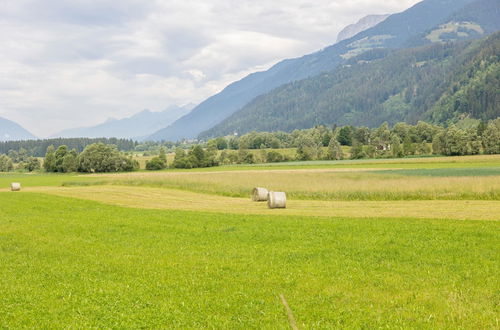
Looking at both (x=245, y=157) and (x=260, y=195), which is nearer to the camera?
(x=260, y=195)

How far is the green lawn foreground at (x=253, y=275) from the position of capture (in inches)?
407

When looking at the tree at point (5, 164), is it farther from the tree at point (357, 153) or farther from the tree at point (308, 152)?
the tree at point (357, 153)

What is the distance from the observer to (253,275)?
13.7 m

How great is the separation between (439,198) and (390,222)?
18001mm

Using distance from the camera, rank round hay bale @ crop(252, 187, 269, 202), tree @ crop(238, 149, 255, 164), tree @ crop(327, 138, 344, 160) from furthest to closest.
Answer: tree @ crop(238, 149, 255, 164) → tree @ crop(327, 138, 344, 160) → round hay bale @ crop(252, 187, 269, 202)

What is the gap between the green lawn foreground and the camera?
10344 millimetres

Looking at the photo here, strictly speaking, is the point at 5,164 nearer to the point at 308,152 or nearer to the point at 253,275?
the point at 308,152

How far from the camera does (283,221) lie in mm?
24531

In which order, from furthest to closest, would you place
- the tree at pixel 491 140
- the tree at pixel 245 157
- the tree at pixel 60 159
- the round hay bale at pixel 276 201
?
the tree at pixel 245 157 < the tree at pixel 60 159 < the tree at pixel 491 140 < the round hay bale at pixel 276 201

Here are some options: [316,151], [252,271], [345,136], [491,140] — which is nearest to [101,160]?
[316,151]

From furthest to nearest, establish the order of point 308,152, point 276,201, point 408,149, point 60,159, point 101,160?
point 308,152
point 408,149
point 60,159
point 101,160
point 276,201

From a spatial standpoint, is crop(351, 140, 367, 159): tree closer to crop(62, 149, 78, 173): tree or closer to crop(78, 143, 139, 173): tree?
crop(78, 143, 139, 173): tree

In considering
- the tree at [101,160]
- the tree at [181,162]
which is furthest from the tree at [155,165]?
the tree at [101,160]

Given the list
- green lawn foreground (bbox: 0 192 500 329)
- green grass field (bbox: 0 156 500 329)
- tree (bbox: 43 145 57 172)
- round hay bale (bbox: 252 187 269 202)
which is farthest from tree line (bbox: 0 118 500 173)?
green lawn foreground (bbox: 0 192 500 329)
